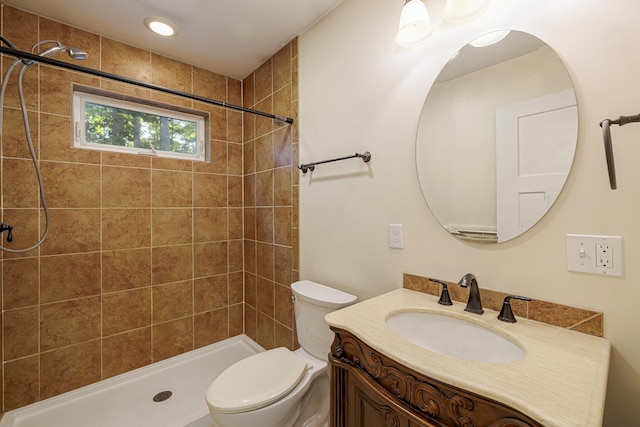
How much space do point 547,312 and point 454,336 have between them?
298 mm

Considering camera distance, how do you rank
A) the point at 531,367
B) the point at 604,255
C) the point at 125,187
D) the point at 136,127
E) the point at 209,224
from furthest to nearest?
the point at 209,224 < the point at 136,127 < the point at 125,187 < the point at 604,255 < the point at 531,367

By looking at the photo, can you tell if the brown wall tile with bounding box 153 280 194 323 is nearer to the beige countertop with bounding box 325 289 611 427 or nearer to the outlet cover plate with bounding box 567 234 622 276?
the beige countertop with bounding box 325 289 611 427

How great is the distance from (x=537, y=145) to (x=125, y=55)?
2.50 meters

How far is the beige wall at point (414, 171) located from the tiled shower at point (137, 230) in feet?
1.09

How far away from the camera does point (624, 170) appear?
0.74 m

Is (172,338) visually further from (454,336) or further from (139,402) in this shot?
(454,336)

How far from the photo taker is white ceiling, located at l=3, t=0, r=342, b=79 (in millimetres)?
1510

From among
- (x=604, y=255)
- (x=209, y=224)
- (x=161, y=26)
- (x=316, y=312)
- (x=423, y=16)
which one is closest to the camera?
(x=604, y=255)

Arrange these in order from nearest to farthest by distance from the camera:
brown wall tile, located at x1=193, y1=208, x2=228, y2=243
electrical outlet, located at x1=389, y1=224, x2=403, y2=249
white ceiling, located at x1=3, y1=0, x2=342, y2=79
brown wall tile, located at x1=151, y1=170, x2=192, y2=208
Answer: electrical outlet, located at x1=389, y1=224, x2=403, y2=249 → white ceiling, located at x1=3, y1=0, x2=342, y2=79 → brown wall tile, located at x1=151, y1=170, x2=192, y2=208 → brown wall tile, located at x1=193, y1=208, x2=228, y2=243

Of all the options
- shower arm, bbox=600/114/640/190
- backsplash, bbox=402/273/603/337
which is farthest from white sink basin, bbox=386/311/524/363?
shower arm, bbox=600/114/640/190

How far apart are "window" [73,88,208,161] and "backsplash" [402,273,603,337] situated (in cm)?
220

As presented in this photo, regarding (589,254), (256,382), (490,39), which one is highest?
(490,39)

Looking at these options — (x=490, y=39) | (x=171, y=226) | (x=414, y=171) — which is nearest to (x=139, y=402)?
(x=171, y=226)

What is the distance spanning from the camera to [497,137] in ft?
3.18
